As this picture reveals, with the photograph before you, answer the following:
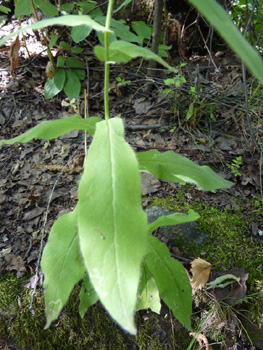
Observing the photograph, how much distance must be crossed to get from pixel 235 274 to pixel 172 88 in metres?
1.81

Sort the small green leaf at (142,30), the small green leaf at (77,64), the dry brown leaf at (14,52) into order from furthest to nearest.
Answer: the small green leaf at (77,64) < the small green leaf at (142,30) < the dry brown leaf at (14,52)

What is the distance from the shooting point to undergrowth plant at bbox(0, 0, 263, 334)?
68cm

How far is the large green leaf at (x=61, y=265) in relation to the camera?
1.16 m

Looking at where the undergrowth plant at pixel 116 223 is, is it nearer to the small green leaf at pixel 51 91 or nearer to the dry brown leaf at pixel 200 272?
the dry brown leaf at pixel 200 272

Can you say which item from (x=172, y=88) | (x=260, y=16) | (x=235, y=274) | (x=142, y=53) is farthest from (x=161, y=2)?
(x=235, y=274)

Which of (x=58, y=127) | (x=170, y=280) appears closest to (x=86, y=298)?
(x=170, y=280)

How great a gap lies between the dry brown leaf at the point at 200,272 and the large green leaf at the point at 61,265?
0.82 metres

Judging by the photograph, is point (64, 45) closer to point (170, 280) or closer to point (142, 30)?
point (142, 30)

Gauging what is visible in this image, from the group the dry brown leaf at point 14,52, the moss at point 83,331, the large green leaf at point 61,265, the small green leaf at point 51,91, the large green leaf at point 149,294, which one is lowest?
the moss at point 83,331

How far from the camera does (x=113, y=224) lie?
822 millimetres

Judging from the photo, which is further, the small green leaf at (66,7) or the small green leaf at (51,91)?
the small green leaf at (51,91)

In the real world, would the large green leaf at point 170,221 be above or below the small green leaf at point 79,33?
below

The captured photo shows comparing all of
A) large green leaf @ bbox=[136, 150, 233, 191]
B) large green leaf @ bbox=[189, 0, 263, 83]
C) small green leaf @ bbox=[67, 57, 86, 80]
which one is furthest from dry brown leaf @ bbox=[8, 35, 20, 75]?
large green leaf @ bbox=[189, 0, 263, 83]

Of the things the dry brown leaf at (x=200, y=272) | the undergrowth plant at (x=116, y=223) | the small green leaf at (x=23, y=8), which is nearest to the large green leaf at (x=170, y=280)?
the undergrowth plant at (x=116, y=223)
